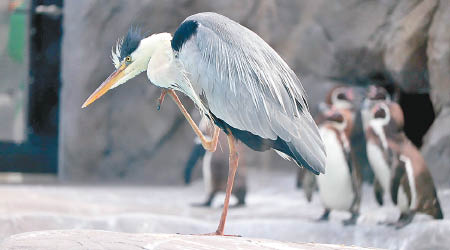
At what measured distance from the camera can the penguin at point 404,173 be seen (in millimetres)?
4258

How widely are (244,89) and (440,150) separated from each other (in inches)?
120

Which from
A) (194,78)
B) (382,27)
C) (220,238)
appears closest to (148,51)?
(194,78)

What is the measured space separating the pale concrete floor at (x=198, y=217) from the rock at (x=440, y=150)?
0.90 feet

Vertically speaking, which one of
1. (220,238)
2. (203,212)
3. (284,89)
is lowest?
A: (203,212)

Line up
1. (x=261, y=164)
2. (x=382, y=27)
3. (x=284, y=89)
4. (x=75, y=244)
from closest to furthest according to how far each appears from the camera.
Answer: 1. (x=75, y=244)
2. (x=284, y=89)
3. (x=382, y=27)
4. (x=261, y=164)

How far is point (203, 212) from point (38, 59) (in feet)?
8.77

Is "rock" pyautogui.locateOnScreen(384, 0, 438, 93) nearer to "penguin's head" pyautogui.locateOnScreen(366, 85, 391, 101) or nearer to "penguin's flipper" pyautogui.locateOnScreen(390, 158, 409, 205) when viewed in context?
"penguin's head" pyautogui.locateOnScreen(366, 85, 391, 101)

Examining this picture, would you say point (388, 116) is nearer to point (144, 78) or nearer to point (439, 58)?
point (439, 58)

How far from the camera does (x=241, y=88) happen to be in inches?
105

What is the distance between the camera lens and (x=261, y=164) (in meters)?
6.56

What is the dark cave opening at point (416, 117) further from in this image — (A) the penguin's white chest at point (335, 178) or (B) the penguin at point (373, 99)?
(A) the penguin's white chest at point (335, 178)

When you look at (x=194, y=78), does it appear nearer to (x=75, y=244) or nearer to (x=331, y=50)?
(x=75, y=244)

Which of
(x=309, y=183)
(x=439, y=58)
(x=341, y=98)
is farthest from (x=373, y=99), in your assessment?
(x=309, y=183)

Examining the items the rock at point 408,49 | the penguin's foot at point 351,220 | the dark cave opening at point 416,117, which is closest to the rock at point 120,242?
the penguin's foot at point 351,220
